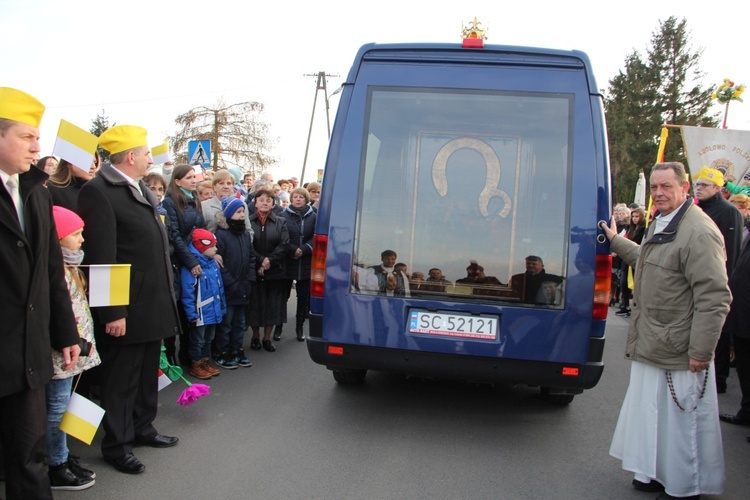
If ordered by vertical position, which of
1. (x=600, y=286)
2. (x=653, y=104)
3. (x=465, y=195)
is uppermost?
(x=653, y=104)

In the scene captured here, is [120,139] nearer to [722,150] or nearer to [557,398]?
[557,398]

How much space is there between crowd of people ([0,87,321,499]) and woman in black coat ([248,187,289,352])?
0.07 m

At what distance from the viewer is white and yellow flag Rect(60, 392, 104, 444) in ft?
10.8

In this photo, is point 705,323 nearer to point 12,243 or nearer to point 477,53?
point 477,53

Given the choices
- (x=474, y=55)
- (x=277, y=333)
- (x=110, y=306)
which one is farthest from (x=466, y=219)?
(x=277, y=333)

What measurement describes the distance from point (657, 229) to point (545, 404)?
6.98 feet

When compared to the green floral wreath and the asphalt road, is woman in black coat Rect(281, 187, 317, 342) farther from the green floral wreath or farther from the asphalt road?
the green floral wreath

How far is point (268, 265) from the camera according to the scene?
259 inches

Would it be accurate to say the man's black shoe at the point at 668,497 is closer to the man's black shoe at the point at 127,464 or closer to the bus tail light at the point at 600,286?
the bus tail light at the point at 600,286

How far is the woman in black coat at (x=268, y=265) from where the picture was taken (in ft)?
21.7

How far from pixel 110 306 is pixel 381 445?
200 cm

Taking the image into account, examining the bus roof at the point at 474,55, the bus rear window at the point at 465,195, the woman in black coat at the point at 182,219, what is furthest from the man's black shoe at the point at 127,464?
the bus roof at the point at 474,55

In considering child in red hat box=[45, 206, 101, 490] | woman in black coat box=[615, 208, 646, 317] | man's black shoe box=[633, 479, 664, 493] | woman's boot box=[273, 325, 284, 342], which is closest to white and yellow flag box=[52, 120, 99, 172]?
child in red hat box=[45, 206, 101, 490]

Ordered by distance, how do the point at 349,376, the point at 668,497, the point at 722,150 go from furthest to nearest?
the point at 722,150 → the point at 349,376 → the point at 668,497
